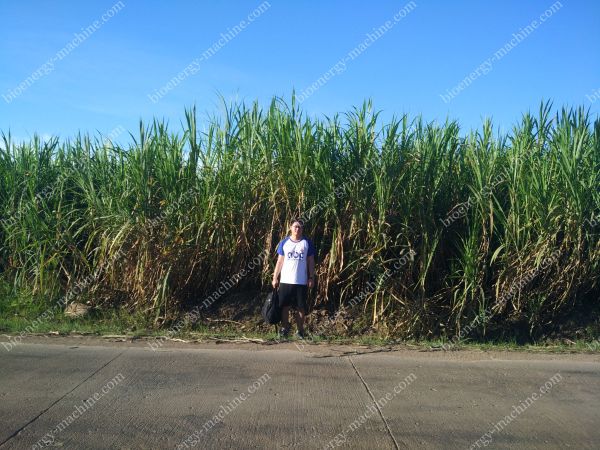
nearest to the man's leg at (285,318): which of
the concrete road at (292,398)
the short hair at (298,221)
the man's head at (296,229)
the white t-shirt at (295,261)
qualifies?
the white t-shirt at (295,261)

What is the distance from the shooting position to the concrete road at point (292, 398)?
406 cm

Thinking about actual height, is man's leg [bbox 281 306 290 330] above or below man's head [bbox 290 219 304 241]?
below

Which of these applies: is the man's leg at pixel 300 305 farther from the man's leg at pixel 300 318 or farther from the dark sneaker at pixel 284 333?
the dark sneaker at pixel 284 333

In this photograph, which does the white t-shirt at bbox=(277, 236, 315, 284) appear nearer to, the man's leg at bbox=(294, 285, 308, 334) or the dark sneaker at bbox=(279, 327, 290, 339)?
the man's leg at bbox=(294, 285, 308, 334)

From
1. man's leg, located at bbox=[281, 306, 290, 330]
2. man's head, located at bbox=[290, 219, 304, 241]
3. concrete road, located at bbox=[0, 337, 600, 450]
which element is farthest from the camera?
man's leg, located at bbox=[281, 306, 290, 330]

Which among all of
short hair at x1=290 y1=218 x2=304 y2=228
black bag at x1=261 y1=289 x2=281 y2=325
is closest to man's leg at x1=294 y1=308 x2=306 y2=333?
black bag at x1=261 y1=289 x2=281 y2=325

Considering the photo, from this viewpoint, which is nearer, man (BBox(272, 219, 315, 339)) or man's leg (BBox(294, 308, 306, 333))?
man (BBox(272, 219, 315, 339))

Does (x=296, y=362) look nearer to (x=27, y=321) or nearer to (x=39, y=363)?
(x=39, y=363)

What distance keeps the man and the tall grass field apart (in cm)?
50

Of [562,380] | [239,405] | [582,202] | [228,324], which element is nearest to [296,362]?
[239,405]

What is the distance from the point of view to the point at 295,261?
7043 mm

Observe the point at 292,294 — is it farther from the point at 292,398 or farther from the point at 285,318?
the point at 292,398

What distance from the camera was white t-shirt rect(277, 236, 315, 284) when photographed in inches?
277

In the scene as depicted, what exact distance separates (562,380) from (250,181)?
452 cm
